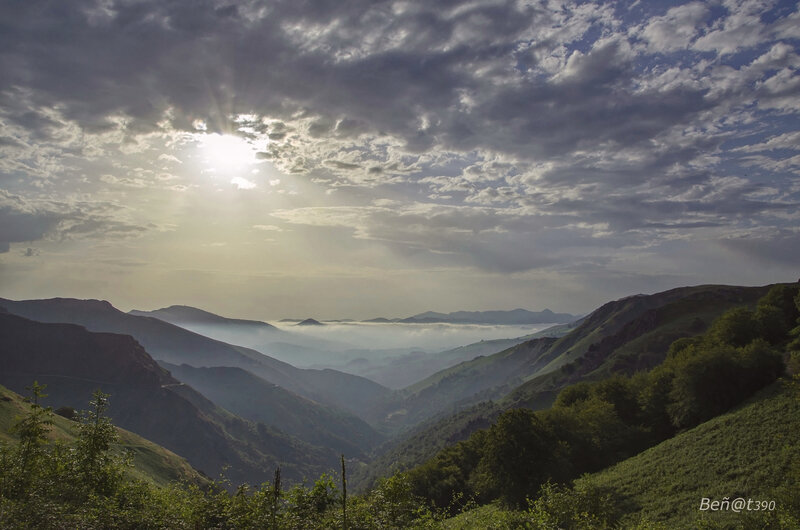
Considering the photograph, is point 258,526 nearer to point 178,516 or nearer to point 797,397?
point 178,516

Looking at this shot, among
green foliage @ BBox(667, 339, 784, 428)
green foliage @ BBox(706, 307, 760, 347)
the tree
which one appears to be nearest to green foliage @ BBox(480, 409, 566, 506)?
green foliage @ BBox(667, 339, 784, 428)

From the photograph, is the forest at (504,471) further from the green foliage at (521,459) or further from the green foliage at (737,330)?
the green foliage at (737,330)

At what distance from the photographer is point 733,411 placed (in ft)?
194

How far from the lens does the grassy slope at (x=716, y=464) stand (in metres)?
39.7

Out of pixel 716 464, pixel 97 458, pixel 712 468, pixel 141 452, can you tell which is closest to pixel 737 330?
pixel 716 464

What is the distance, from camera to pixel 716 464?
151 feet

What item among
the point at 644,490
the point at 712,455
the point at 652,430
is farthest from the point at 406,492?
the point at 652,430

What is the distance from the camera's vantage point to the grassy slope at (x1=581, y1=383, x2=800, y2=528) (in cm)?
3966

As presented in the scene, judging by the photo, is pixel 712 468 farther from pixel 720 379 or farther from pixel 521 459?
pixel 720 379

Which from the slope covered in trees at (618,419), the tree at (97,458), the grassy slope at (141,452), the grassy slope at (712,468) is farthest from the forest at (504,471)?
the grassy slope at (141,452)

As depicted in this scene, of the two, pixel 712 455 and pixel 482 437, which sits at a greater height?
pixel 712 455

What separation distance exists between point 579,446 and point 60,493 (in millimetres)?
69543

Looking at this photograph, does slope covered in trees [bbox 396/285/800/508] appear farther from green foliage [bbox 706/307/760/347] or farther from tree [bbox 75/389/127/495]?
tree [bbox 75/389/127/495]

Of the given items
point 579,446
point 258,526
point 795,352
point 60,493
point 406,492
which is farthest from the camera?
point 579,446
